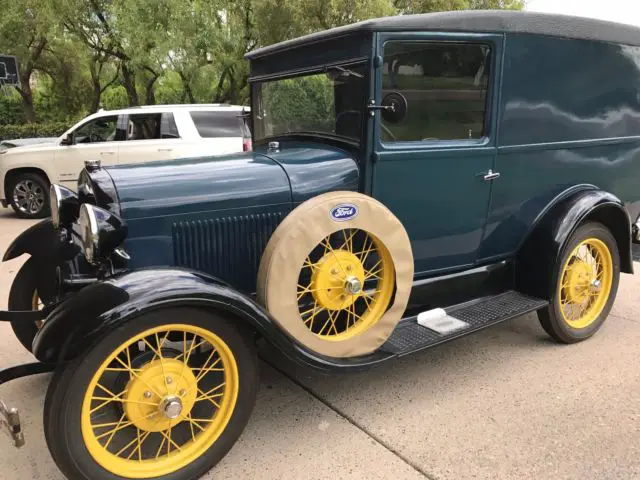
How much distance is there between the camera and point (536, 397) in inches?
114

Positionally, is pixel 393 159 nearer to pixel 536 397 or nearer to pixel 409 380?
pixel 409 380

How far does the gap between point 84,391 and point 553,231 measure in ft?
8.99

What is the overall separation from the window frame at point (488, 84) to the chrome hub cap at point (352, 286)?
2.28 feet

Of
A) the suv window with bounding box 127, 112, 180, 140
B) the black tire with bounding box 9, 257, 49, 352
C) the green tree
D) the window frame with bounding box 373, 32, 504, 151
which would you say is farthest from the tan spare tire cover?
the green tree

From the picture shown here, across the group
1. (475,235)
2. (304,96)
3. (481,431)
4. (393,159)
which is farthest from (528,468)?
(304,96)

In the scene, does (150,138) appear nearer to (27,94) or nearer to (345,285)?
(345,285)

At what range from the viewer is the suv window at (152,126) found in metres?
7.78

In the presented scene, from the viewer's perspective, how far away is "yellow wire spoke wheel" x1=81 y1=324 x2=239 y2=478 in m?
2.09

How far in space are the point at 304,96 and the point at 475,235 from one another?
1.34 m

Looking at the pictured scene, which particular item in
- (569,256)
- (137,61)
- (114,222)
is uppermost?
(137,61)

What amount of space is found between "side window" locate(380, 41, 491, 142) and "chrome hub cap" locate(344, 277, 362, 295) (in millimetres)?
757

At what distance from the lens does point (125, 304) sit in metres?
1.95

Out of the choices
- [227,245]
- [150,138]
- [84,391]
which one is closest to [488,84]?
[227,245]

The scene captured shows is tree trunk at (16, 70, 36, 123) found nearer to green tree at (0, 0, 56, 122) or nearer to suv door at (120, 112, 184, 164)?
green tree at (0, 0, 56, 122)
